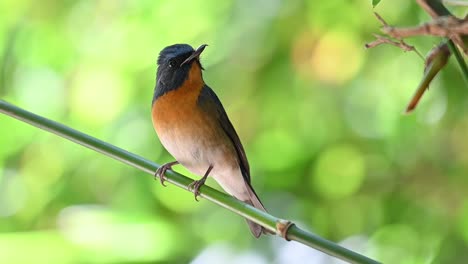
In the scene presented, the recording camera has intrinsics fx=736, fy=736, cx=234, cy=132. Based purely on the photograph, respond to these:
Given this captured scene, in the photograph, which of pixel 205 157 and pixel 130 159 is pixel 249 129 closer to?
pixel 205 157

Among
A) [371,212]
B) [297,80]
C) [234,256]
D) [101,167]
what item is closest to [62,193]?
[101,167]

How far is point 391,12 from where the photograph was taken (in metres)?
3.41

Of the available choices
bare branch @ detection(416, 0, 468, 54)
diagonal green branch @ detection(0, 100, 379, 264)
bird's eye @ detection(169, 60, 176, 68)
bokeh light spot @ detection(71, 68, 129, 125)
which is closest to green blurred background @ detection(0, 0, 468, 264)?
bokeh light spot @ detection(71, 68, 129, 125)

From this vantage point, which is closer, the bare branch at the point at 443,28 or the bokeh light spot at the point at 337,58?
the bare branch at the point at 443,28

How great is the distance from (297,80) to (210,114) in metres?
0.79

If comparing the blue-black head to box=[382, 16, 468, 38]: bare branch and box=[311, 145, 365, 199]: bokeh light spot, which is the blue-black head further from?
box=[382, 16, 468, 38]: bare branch

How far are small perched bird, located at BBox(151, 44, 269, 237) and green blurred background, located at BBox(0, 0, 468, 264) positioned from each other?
0.54 m

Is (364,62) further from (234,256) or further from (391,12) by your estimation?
(234,256)

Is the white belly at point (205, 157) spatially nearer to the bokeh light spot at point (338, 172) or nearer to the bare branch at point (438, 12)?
the bokeh light spot at point (338, 172)

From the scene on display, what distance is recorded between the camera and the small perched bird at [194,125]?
2686mm

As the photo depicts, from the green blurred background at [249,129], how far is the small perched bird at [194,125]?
1.76ft

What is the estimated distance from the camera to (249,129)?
3543 millimetres

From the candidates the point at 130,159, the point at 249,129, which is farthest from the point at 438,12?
the point at 249,129

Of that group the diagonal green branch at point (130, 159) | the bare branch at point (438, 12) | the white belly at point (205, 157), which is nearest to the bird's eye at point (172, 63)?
the white belly at point (205, 157)
